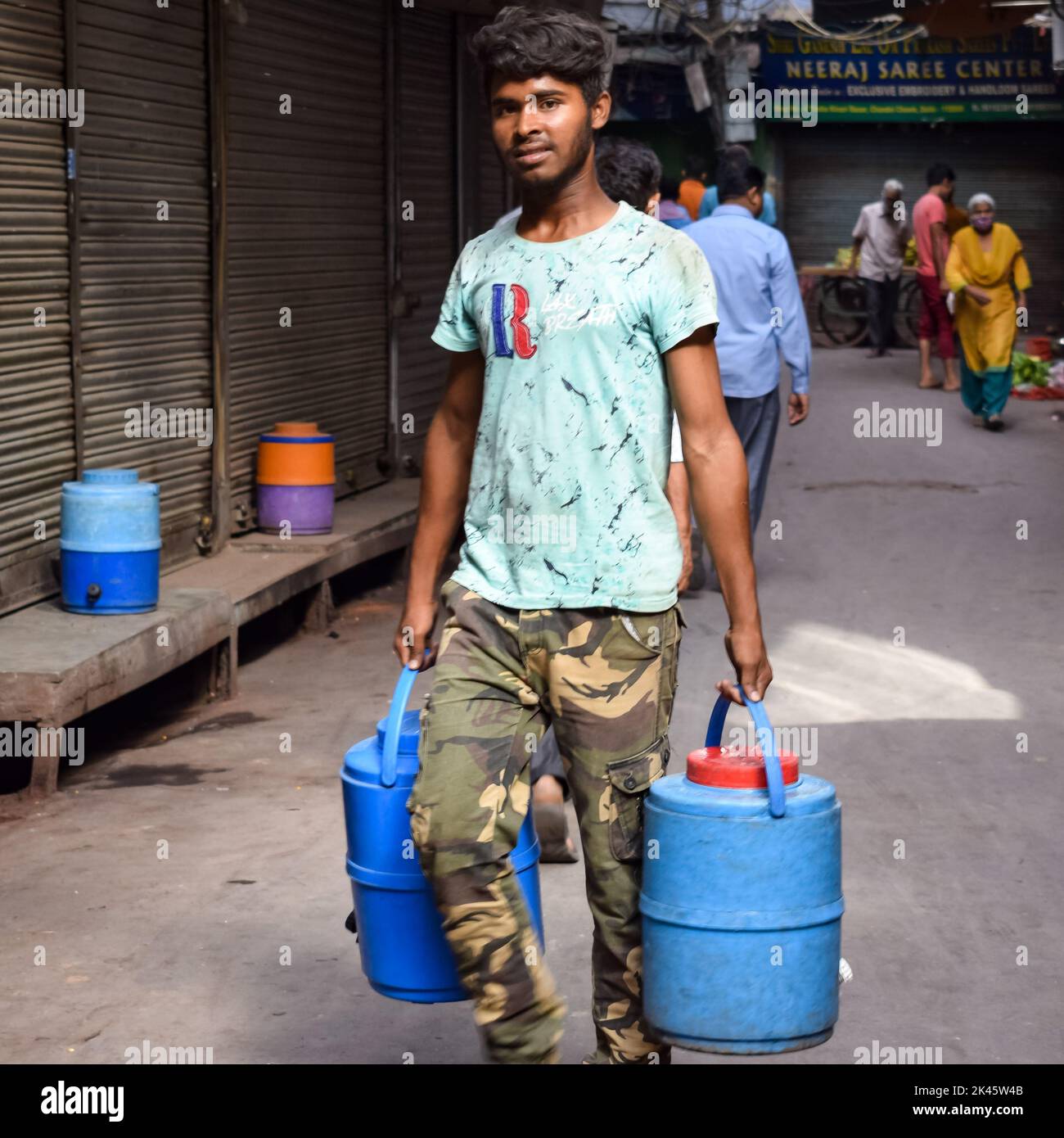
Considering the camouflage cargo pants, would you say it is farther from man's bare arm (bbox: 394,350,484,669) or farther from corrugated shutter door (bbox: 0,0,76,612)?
corrugated shutter door (bbox: 0,0,76,612)

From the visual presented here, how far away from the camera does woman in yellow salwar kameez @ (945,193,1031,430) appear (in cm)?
1484

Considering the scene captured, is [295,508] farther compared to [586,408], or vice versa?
[295,508]

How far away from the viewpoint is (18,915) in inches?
193

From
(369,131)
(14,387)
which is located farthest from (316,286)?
(14,387)

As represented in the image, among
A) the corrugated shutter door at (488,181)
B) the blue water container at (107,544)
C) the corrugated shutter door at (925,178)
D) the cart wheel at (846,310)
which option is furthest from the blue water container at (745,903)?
the corrugated shutter door at (925,178)

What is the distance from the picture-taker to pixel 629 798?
3.27 metres

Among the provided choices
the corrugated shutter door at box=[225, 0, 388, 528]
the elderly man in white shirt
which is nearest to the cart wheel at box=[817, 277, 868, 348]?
the elderly man in white shirt

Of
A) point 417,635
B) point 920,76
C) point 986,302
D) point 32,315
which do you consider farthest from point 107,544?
point 920,76

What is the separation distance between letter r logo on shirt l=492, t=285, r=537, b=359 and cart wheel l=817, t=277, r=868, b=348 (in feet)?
62.5

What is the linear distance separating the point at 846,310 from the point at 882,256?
95.2 inches

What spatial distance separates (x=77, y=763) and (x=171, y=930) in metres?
1.84

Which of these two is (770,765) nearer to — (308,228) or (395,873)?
(395,873)

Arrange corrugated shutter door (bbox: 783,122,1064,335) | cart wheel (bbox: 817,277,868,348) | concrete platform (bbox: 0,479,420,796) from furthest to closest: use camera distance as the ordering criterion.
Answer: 1. corrugated shutter door (bbox: 783,122,1064,335)
2. cart wheel (bbox: 817,277,868,348)
3. concrete platform (bbox: 0,479,420,796)

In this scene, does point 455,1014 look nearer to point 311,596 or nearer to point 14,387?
point 14,387
